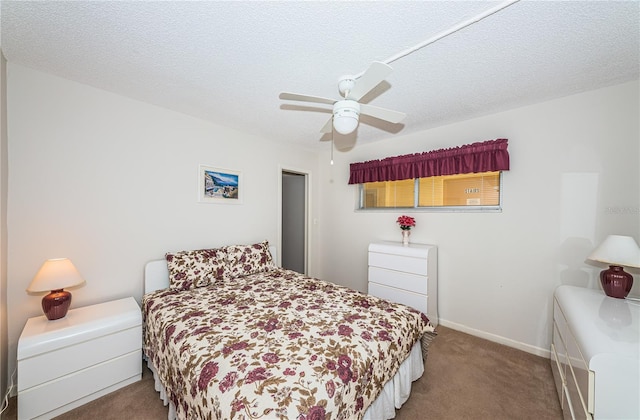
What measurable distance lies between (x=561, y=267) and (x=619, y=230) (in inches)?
19.7

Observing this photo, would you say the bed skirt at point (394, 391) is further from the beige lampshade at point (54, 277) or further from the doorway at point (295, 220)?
the doorway at point (295, 220)

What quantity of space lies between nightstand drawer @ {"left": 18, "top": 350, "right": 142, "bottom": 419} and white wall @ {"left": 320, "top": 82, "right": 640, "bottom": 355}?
10.5 ft

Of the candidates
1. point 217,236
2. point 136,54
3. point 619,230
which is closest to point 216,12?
point 136,54

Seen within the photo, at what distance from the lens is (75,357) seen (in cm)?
168

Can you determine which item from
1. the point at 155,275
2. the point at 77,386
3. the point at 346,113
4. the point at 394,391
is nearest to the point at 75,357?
the point at 77,386

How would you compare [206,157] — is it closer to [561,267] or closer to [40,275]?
[40,275]

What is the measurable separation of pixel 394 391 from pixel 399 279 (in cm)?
144

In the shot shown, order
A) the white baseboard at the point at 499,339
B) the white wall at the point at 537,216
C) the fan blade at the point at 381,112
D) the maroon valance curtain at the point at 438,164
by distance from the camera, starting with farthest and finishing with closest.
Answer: the maroon valance curtain at the point at 438,164, the white baseboard at the point at 499,339, the white wall at the point at 537,216, the fan blade at the point at 381,112

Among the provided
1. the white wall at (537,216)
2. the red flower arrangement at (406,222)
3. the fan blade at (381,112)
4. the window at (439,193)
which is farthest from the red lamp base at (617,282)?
the fan blade at (381,112)

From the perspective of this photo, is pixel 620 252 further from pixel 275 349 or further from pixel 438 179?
pixel 275 349

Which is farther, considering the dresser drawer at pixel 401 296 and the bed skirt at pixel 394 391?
the dresser drawer at pixel 401 296

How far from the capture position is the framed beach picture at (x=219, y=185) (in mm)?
2881

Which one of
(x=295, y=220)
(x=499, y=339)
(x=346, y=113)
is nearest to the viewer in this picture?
(x=346, y=113)

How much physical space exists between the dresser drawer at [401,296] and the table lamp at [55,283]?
2.94m
